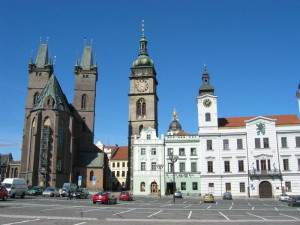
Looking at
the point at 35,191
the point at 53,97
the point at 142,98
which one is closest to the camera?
the point at 35,191

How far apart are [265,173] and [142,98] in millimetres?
34113

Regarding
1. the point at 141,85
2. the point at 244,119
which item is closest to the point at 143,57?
the point at 141,85

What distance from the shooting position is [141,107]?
74188 mm

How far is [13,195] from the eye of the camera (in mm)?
35219

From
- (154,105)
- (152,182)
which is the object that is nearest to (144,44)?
(154,105)

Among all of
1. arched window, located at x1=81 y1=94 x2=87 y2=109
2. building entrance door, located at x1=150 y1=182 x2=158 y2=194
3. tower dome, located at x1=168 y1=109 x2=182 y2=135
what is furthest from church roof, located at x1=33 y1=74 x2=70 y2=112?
tower dome, located at x1=168 y1=109 x2=182 y2=135

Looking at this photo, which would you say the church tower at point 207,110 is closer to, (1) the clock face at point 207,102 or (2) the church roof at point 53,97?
(1) the clock face at point 207,102

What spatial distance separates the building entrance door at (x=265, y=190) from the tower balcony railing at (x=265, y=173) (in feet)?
4.78

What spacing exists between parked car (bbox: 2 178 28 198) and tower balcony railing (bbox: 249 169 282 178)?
34.0m

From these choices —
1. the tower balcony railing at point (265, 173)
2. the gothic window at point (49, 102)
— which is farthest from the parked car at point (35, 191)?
the tower balcony railing at point (265, 173)

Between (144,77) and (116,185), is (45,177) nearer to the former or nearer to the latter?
(144,77)

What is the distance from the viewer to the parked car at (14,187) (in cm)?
3463

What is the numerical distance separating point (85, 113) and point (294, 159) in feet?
157

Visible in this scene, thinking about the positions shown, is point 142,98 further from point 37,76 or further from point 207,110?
point 37,76
